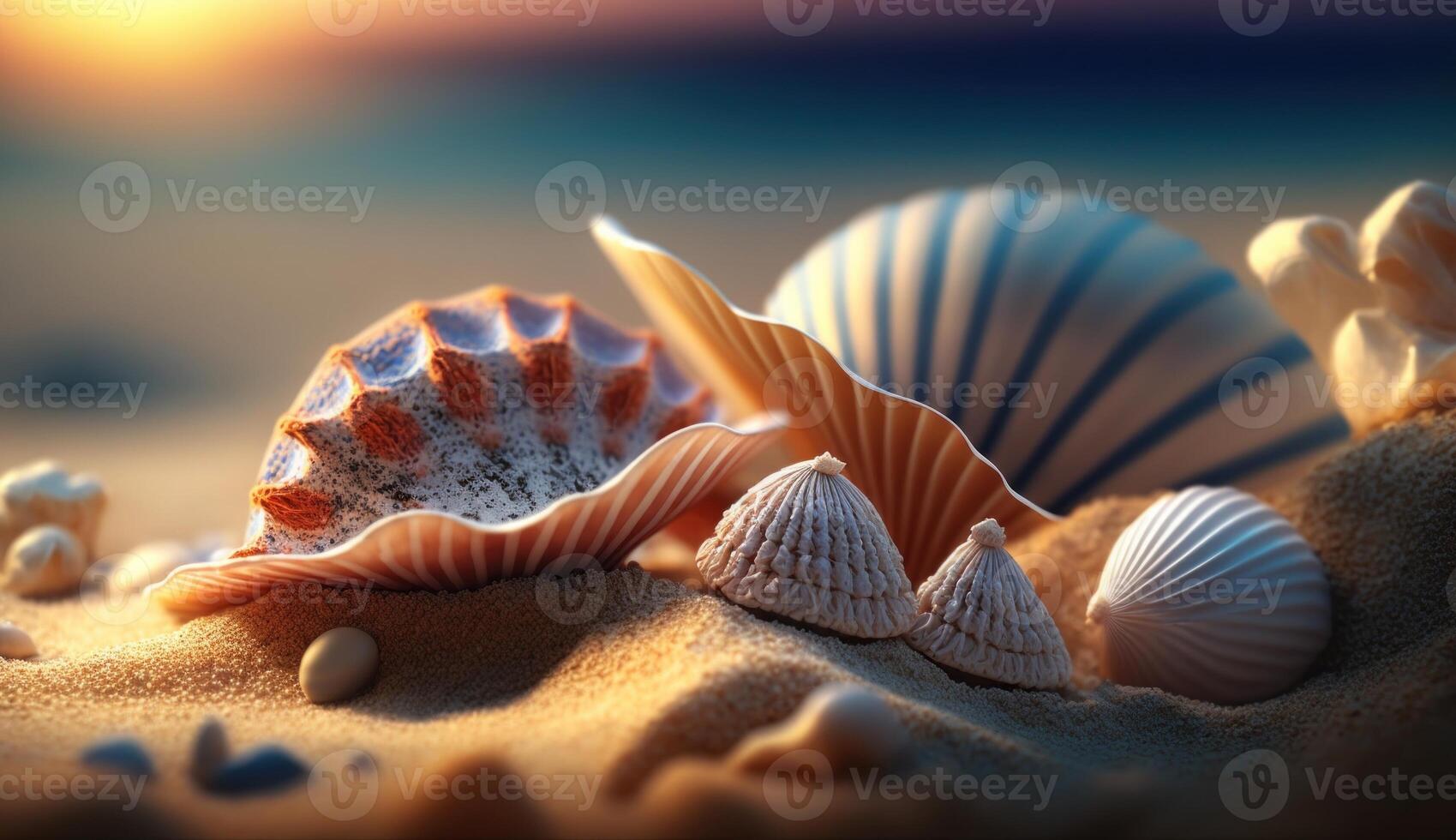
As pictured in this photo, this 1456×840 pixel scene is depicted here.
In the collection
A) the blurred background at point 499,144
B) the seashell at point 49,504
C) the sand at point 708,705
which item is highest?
the blurred background at point 499,144

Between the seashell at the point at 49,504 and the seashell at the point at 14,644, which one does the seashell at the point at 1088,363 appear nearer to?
the seashell at the point at 14,644

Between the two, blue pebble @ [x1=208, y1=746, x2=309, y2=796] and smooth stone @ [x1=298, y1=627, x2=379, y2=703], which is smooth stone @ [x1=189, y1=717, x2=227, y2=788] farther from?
smooth stone @ [x1=298, y1=627, x2=379, y2=703]

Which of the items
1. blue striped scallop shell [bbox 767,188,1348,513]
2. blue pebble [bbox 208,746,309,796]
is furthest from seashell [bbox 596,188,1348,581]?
blue pebble [bbox 208,746,309,796]

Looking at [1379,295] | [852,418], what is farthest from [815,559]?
[1379,295]

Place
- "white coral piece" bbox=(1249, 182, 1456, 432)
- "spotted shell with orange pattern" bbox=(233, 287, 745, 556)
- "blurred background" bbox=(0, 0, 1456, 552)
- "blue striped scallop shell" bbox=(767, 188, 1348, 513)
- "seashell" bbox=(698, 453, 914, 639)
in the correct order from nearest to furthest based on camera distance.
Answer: "seashell" bbox=(698, 453, 914, 639)
"spotted shell with orange pattern" bbox=(233, 287, 745, 556)
"white coral piece" bbox=(1249, 182, 1456, 432)
"blue striped scallop shell" bbox=(767, 188, 1348, 513)
"blurred background" bbox=(0, 0, 1456, 552)

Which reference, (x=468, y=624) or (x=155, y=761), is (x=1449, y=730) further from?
(x=155, y=761)

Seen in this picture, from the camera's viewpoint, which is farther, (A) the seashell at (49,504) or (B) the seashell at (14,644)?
(A) the seashell at (49,504)

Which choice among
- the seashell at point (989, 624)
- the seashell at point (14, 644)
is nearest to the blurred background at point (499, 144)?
the seashell at point (14, 644)

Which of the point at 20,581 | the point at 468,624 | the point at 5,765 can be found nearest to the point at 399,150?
the point at 20,581
